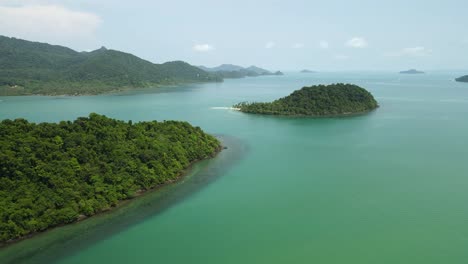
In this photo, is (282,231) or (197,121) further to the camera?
(197,121)

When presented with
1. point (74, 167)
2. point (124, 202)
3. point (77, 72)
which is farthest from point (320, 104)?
point (77, 72)

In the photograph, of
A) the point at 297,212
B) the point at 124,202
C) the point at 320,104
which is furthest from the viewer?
the point at 320,104

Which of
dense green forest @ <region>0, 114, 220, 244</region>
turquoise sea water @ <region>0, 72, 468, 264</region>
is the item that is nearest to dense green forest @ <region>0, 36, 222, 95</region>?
dense green forest @ <region>0, 114, 220, 244</region>

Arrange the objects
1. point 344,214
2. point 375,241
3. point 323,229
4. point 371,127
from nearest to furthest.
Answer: point 375,241, point 323,229, point 344,214, point 371,127

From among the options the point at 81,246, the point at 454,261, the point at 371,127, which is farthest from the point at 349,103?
the point at 81,246

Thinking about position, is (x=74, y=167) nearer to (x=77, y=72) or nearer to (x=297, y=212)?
(x=297, y=212)

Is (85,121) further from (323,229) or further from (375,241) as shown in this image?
(375,241)

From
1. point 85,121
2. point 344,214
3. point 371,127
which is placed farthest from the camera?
point 371,127
